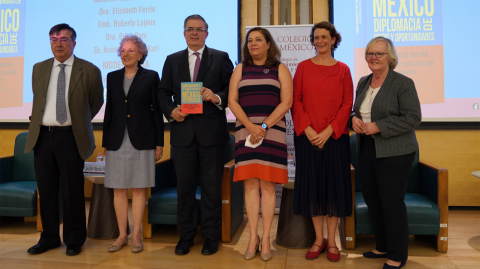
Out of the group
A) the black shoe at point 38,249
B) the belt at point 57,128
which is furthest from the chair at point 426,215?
the black shoe at point 38,249

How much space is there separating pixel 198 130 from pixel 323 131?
2.97 feet

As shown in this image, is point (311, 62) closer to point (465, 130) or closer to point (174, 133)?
point (174, 133)

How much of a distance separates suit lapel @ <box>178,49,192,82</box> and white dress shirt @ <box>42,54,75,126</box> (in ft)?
2.86

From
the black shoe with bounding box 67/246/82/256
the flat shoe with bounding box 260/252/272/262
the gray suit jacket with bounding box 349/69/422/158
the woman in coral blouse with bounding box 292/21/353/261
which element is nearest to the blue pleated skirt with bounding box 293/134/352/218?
the woman in coral blouse with bounding box 292/21/353/261

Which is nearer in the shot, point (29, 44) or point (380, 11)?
point (380, 11)

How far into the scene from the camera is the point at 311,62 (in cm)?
268

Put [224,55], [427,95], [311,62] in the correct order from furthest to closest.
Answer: [427,95] → [224,55] → [311,62]

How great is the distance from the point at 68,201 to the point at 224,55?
5.44ft

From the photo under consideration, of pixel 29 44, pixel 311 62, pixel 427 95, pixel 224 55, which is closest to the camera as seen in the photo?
pixel 311 62

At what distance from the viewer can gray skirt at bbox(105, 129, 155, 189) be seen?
9.29 ft

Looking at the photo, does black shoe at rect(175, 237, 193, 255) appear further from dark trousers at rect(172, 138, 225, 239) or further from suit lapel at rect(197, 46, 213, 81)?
suit lapel at rect(197, 46, 213, 81)

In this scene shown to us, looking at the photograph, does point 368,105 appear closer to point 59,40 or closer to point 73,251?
point 59,40

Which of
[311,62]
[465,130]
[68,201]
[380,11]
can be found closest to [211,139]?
[311,62]

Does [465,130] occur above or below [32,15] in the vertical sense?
below
